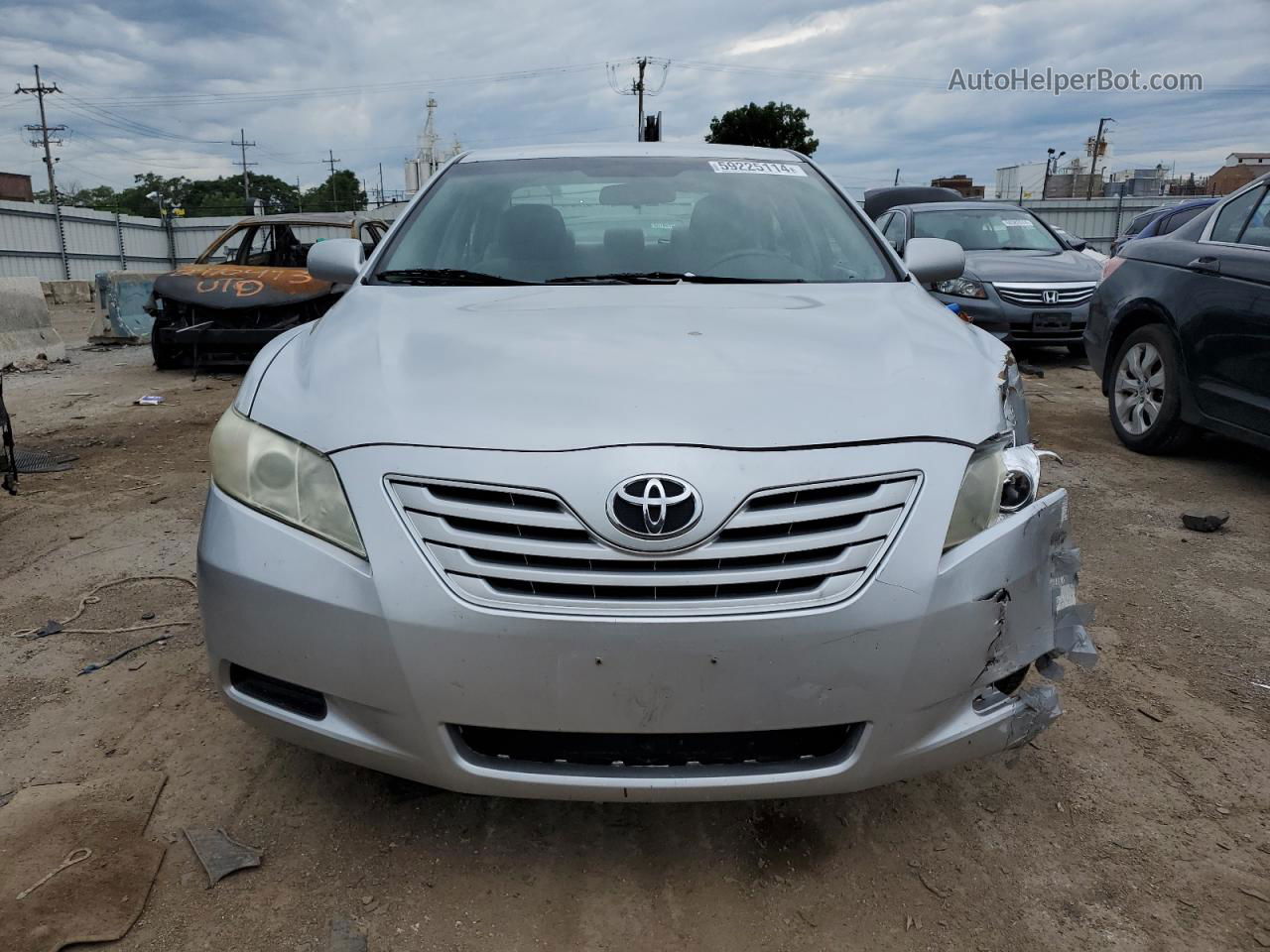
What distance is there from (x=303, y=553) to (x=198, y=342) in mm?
8086

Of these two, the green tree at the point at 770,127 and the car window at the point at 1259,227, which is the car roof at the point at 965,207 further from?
the green tree at the point at 770,127

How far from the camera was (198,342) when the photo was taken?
891cm

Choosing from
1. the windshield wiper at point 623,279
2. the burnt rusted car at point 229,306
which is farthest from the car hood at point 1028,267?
the windshield wiper at point 623,279

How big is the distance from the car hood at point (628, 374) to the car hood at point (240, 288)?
672cm

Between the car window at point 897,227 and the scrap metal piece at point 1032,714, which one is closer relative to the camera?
the scrap metal piece at point 1032,714

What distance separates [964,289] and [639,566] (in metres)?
8.12

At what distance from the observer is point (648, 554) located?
1.63 m

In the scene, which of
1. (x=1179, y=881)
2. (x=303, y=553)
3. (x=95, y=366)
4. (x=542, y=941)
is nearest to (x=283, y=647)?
(x=303, y=553)

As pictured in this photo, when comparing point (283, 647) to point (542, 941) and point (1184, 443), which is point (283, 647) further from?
point (1184, 443)

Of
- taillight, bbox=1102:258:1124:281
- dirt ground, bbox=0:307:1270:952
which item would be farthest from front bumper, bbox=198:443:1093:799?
taillight, bbox=1102:258:1124:281

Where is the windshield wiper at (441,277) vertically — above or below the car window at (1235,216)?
below

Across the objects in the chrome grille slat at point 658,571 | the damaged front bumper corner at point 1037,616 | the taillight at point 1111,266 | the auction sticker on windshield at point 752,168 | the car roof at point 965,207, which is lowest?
the damaged front bumper corner at point 1037,616

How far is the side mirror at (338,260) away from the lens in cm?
302

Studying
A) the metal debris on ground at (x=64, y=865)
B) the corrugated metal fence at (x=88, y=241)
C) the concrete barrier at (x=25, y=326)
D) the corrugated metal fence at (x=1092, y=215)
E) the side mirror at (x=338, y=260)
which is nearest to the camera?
the metal debris on ground at (x=64, y=865)
